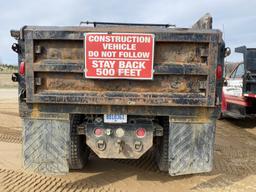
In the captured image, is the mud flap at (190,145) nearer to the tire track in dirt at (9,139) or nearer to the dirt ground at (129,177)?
the dirt ground at (129,177)

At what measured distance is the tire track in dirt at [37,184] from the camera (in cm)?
447

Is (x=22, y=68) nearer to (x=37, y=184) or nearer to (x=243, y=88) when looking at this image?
(x=37, y=184)

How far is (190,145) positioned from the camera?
4316mm

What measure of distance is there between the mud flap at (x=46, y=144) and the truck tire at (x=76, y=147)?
287 mm

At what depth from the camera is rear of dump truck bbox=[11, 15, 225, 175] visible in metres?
4.09

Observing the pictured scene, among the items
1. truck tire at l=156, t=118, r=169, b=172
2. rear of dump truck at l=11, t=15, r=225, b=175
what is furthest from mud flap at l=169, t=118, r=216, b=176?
truck tire at l=156, t=118, r=169, b=172

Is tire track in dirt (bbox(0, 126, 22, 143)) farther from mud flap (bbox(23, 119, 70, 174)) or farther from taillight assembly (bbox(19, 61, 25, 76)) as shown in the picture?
taillight assembly (bbox(19, 61, 25, 76))

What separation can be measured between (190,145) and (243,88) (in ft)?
18.1

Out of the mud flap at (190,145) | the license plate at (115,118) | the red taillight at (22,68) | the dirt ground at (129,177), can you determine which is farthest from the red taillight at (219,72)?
the red taillight at (22,68)

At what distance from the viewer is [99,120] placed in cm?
445

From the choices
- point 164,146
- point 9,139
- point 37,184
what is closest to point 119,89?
point 164,146

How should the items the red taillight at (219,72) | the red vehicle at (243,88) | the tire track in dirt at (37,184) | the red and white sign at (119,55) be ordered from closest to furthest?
1. the red and white sign at (119,55)
2. the red taillight at (219,72)
3. the tire track in dirt at (37,184)
4. the red vehicle at (243,88)

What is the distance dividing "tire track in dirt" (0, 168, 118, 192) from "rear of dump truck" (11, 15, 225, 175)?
326mm

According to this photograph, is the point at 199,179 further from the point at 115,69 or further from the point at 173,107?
the point at 115,69
